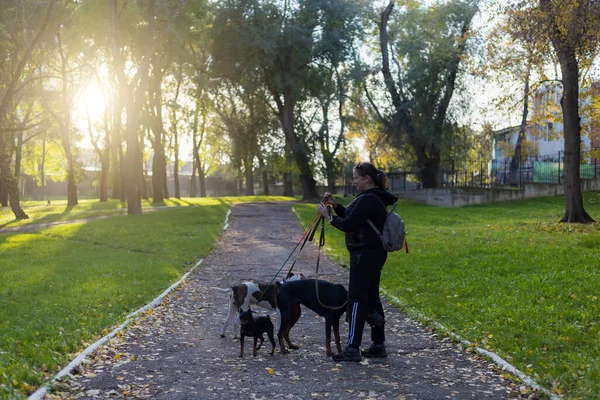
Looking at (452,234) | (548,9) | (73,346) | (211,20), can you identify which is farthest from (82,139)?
(73,346)

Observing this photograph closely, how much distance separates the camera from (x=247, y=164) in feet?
144

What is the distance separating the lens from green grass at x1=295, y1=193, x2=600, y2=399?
6.88m

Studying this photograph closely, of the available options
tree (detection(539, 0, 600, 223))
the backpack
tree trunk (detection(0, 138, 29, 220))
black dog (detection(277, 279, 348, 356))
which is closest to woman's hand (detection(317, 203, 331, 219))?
the backpack

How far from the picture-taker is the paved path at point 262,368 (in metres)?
6.07

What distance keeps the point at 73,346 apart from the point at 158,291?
4.37 meters

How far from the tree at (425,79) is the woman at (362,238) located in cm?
3161

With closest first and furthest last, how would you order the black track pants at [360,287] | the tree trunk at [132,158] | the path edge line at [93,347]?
1. the path edge line at [93,347]
2. the black track pants at [360,287]
3. the tree trunk at [132,158]

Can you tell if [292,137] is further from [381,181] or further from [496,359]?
[496,359]

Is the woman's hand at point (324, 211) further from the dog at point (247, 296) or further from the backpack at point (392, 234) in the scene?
the dog at point (247, 296)

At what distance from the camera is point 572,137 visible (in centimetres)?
2128

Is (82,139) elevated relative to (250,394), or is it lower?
elevated

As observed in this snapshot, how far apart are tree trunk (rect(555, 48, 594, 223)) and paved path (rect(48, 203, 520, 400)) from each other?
13.6 metres

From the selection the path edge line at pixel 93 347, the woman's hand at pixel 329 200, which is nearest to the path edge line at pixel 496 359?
the woman's hand at pixel 329 200

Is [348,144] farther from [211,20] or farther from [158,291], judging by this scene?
[158,291]
